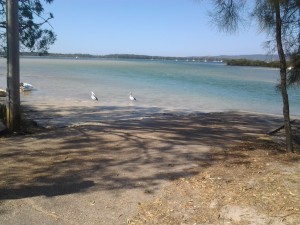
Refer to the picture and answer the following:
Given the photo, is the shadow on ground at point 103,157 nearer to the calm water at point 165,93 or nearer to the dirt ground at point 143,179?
the dirt ground at point 143,179

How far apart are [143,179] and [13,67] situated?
4.41 meters

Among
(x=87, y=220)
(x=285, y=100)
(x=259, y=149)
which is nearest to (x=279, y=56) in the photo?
(x=285, y=100)

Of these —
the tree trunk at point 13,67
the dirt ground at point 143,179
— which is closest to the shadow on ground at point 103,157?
the dirt ground at point 143,179

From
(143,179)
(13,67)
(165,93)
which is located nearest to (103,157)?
(143,179)

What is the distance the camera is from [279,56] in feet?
24.2

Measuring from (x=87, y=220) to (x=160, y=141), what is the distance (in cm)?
421

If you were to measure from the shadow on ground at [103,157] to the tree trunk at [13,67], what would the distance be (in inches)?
22.0

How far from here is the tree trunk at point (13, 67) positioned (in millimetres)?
8117

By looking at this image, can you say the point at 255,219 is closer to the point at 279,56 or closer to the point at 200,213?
the point at 200,213

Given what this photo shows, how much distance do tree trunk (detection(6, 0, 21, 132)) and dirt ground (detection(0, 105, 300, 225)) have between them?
0.42 metres

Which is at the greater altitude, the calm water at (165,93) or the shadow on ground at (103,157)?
the shadow on ground at (103,157)

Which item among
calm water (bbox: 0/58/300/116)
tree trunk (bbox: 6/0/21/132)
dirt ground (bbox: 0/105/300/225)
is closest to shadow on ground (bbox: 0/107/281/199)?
dirt ground (bbox: 0/105/300/225)

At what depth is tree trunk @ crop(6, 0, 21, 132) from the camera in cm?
812

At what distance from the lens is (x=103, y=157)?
6656 mm
